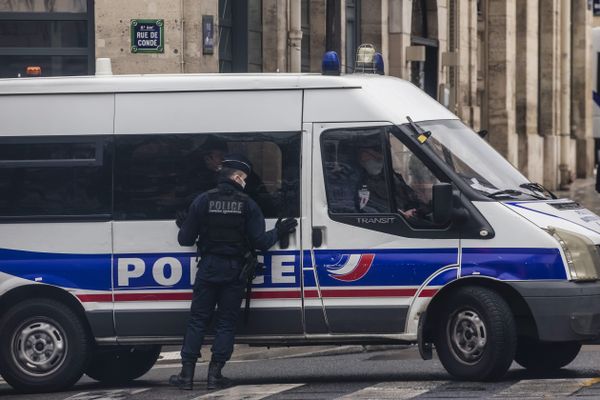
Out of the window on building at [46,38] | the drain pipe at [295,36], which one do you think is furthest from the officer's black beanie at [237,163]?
the drain pipe at [295,36]

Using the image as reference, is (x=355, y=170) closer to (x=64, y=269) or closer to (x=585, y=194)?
Result: (x=64, y=269)

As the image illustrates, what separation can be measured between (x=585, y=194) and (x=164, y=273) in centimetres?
2853

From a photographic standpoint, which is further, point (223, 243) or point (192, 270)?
point (192, 270)

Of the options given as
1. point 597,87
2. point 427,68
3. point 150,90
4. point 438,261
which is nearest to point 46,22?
point 150,90

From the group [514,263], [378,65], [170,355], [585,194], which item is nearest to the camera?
[514,263]

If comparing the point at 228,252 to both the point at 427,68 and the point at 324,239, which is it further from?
the point at 427,68

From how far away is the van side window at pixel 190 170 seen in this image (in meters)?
12.6

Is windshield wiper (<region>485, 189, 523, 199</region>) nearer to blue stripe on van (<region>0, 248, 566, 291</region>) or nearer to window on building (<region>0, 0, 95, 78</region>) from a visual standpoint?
blue stripe on van (<region>0, 248, 566, 291</region>)

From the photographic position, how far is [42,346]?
42.2 ft

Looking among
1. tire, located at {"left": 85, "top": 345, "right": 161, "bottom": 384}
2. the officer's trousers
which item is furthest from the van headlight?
tire, located at {"left": 85, "top": 345, "right": 161, "bottom": 384}

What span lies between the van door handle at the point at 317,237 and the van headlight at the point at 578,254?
162cm

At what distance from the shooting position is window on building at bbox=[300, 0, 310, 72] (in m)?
26.8

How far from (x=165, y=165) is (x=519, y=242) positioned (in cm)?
265

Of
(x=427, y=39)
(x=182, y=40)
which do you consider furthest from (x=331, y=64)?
(x=427, y=39)
